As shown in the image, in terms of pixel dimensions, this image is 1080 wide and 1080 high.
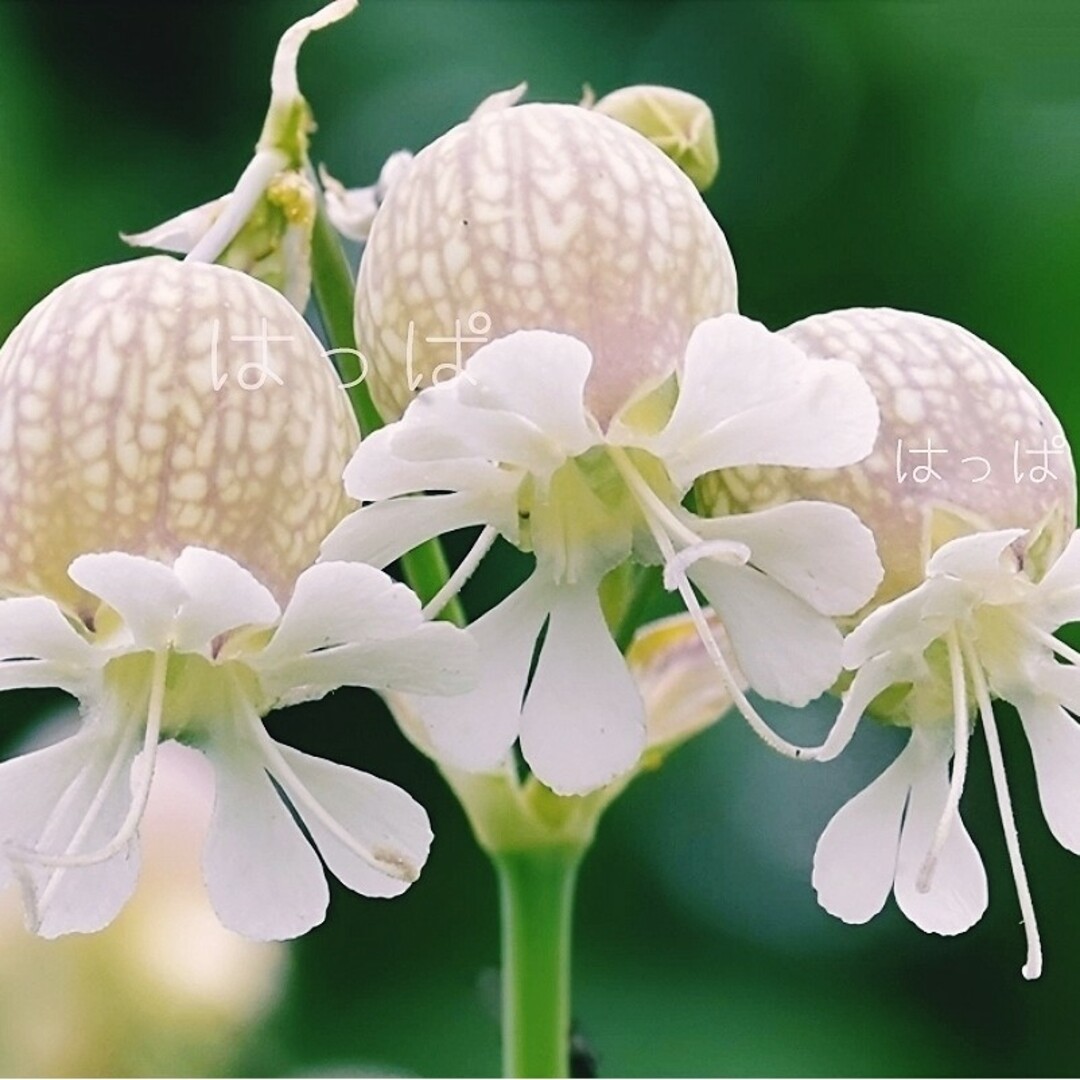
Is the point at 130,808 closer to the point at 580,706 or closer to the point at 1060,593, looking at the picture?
the point at 580,706

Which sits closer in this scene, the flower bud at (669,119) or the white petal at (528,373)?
the white petal at (528,373)

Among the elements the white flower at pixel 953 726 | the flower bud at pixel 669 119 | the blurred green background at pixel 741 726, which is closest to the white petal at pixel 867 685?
the white flower at pixel 953 726

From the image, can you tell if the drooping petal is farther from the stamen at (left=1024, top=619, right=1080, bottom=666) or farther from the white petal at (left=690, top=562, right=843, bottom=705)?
the stamen at (left=1024, top=619, right=1080, bottom=666)

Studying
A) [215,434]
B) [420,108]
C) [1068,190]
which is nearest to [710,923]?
[1068,190]

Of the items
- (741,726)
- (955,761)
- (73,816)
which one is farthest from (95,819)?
(741,726)

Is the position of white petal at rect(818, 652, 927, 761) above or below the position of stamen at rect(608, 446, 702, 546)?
below

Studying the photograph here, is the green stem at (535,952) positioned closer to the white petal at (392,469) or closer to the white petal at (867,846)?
the white petal at (867,846)

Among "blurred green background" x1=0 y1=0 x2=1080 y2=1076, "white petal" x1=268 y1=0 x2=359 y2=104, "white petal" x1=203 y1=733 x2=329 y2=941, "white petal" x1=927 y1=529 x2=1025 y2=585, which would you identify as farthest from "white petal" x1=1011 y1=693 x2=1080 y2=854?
"blurred green background" x1=0 y1=0 x2=1080 y2=1076
